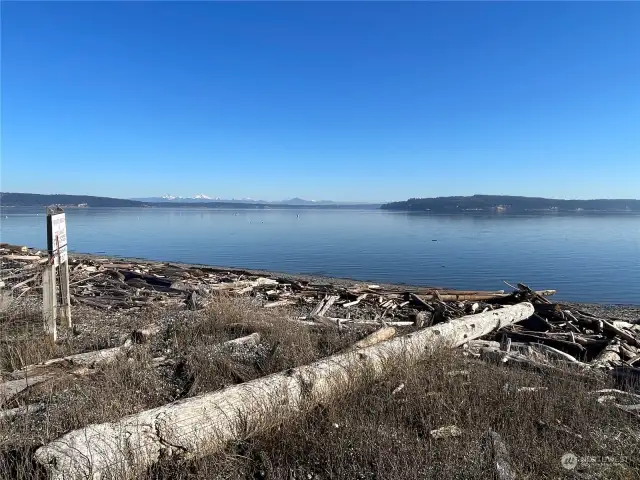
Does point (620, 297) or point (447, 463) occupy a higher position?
point (447, 463)

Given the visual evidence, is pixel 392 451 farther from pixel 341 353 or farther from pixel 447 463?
pixel 341 353

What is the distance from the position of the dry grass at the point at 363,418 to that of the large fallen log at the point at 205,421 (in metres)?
0.16

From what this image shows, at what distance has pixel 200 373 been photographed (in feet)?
19.6

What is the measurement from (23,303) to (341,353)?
28.1ft

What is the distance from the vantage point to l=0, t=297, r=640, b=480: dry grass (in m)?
3.88

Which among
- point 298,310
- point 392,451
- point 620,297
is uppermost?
point 392,451

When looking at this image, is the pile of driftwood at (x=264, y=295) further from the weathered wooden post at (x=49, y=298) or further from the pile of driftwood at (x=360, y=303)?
the weathered wooden post at (x=49, y=298)

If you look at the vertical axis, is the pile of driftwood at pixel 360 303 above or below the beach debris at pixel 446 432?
below

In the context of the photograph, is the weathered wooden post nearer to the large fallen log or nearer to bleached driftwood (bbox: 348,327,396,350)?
the large fallen log

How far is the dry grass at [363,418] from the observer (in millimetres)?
3879

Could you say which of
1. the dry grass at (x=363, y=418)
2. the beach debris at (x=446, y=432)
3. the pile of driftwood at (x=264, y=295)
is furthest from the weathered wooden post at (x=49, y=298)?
the beach debris at (x=446, y=432)

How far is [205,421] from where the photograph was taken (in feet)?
14.4

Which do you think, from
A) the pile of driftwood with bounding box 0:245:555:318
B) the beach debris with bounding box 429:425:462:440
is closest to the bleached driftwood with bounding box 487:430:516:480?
the beach debris with bounding box 429:425:462:440

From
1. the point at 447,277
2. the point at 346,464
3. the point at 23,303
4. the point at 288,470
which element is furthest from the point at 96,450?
the point at 447,277
